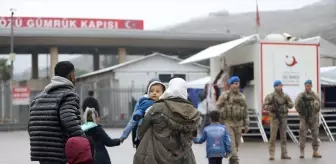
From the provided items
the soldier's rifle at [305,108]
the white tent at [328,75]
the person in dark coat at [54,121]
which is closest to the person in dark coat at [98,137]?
the person in dark coat at [54,121]

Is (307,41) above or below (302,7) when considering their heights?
below

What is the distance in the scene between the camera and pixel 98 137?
7516 millimetres

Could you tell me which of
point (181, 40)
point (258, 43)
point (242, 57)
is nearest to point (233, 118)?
point (258, 43)

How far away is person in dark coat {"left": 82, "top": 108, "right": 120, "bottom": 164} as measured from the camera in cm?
737

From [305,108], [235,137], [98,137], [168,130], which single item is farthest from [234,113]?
[168,130]

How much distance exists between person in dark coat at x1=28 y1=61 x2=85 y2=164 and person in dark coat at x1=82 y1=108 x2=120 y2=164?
6.53 ft

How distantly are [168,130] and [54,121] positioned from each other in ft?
3.95

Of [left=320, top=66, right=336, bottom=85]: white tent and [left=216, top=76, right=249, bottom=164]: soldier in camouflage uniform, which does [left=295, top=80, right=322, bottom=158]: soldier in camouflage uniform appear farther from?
[left=320, top=66, right=336, bottom=85]: white tent

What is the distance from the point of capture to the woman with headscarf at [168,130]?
583 cm

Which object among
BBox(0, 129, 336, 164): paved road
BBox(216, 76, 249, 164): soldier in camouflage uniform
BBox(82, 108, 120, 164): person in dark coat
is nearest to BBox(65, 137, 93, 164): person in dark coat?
BBox(82, 108, 120, 164): person in dark coat

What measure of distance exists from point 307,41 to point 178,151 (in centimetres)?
1349

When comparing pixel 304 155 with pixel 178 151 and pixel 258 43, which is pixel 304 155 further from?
pixel 178 151

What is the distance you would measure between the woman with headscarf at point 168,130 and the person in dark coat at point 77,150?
835mm

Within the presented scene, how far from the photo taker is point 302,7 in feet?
518
